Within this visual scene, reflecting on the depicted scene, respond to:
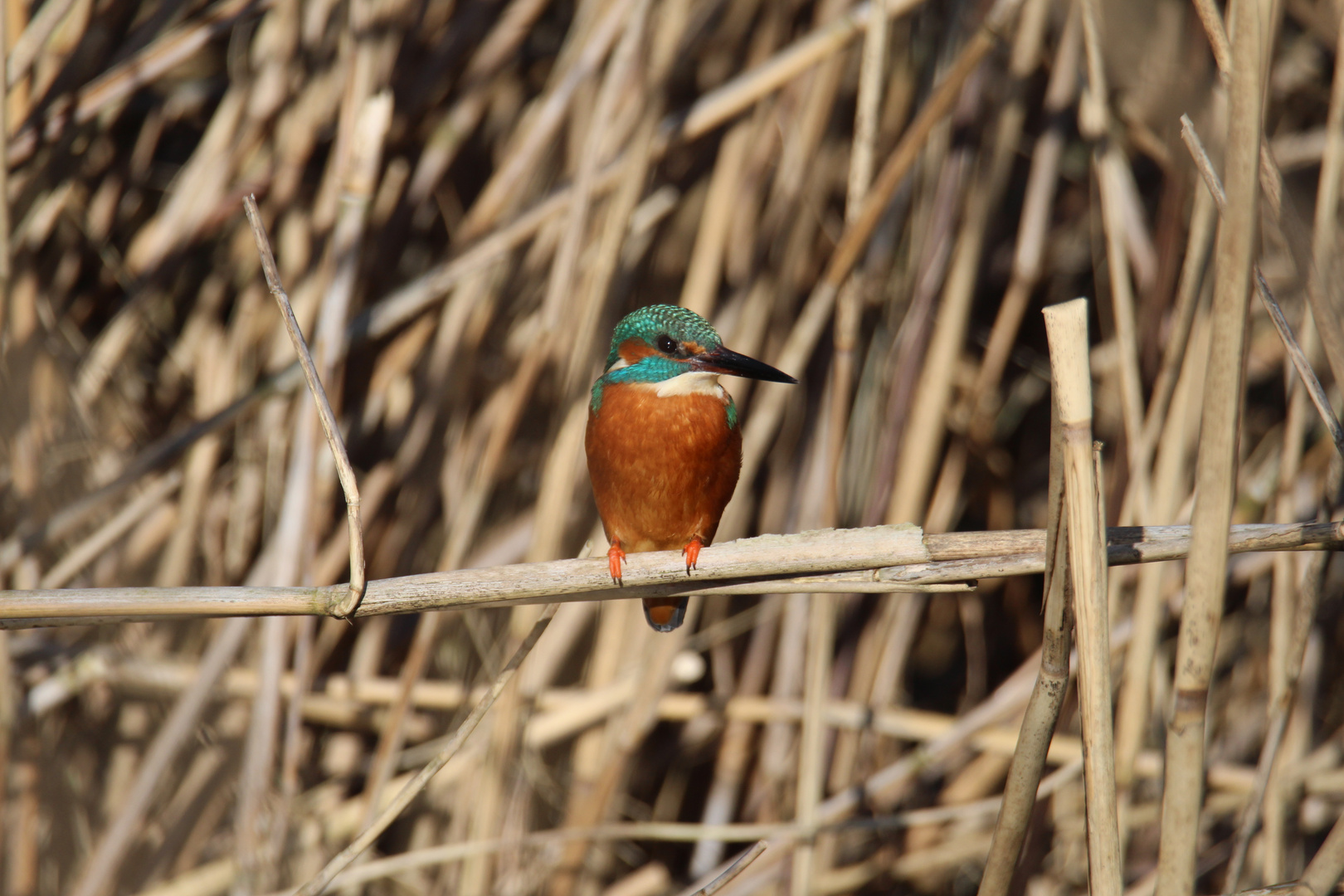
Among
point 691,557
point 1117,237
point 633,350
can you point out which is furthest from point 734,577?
point 1117,237

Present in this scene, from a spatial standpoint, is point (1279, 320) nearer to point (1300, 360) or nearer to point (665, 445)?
point (1300, 360)

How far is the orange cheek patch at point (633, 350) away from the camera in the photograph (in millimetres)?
2069

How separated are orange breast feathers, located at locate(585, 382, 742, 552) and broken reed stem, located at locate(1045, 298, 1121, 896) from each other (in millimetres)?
1063

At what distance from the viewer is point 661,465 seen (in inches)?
79.4

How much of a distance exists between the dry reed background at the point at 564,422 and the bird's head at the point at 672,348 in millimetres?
115

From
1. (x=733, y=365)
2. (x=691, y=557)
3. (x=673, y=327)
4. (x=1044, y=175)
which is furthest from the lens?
(x=1044, y=175)

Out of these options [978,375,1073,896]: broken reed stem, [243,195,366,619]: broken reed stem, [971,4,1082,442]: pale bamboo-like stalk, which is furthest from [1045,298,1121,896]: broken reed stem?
[971,4,1082,442]: pale bamboo-like stalk

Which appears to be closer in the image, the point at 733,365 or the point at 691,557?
the point at 691,557

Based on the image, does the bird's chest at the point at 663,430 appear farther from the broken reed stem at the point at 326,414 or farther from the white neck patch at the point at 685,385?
the broken reed stem at the point at 326,414

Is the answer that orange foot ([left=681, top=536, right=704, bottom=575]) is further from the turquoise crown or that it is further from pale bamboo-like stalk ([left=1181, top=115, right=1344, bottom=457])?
pale bamboo-like stalk ([left=1181, top=115, right=1344, bottom=457])

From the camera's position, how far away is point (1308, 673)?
2.37 meters

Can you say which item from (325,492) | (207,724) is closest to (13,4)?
(325,492)

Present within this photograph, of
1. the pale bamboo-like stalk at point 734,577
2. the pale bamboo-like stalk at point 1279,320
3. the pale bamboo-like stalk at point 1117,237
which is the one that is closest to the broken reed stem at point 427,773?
the pale bamboo-like stalk at point 734,577

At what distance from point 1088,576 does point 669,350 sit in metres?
1.15
